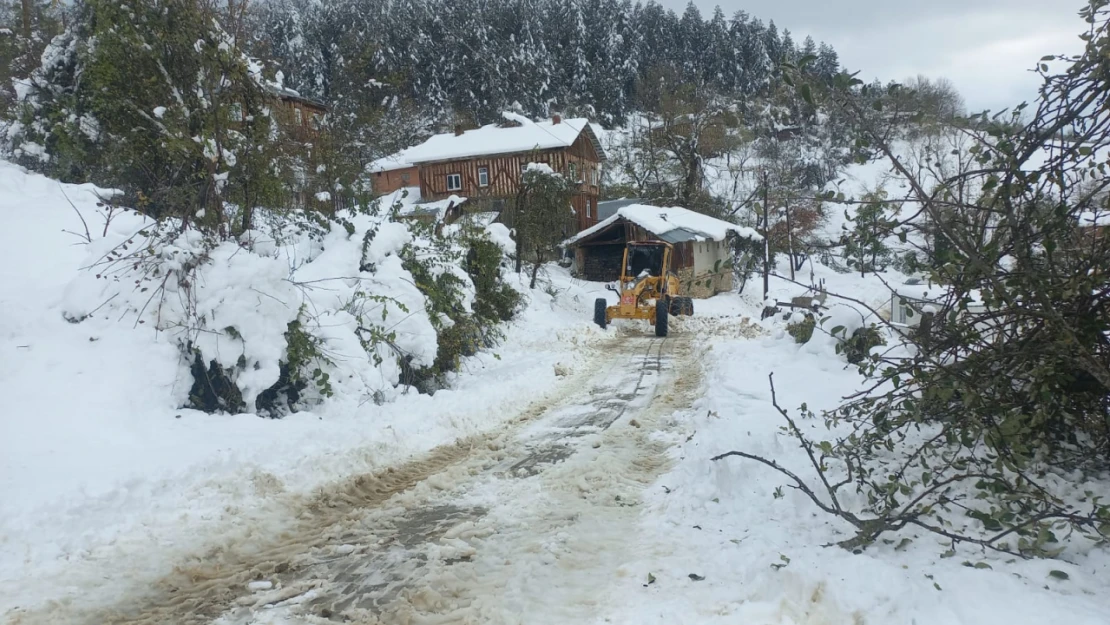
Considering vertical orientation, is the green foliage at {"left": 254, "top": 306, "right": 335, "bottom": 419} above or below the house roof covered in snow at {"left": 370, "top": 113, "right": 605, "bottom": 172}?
below

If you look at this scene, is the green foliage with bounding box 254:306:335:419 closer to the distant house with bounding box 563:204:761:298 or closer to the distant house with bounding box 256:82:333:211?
the distant house with bounding box 256:82:333:211

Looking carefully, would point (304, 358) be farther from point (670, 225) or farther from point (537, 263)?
point (670, 225)

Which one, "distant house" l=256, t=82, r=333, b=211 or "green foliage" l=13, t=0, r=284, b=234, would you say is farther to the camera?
"distant house" l=256, t=82, r=333, b=211

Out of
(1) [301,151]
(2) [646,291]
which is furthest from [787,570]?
(2) [646,291]

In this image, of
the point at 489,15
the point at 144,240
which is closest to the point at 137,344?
the point at 144,240

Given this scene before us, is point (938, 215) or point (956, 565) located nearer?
point (956, 565)

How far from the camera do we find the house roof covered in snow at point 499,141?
1503 inches

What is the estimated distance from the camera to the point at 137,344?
22.6 feet

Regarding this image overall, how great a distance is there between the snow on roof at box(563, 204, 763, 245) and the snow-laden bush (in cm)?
1884

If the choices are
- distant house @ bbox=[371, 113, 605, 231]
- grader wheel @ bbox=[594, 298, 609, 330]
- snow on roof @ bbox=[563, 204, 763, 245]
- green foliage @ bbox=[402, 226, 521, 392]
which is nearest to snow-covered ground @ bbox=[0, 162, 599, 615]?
green foliage @ bbox=[402, 226, 521, 392]

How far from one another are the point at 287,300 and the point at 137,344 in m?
1.51

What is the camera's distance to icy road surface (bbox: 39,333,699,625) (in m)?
3.92

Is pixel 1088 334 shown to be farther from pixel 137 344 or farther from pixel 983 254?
pixel 137 344

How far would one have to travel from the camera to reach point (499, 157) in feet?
127
